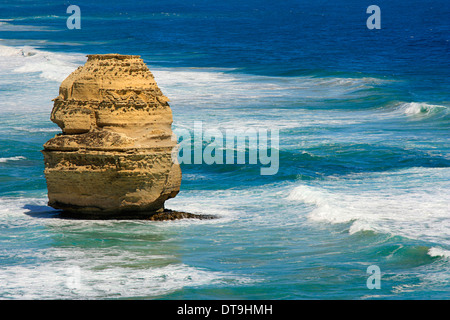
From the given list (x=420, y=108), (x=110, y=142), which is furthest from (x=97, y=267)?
(x=420, y=108)

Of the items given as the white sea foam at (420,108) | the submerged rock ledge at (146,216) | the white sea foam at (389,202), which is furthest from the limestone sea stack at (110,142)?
the white sea foam at (420,108)

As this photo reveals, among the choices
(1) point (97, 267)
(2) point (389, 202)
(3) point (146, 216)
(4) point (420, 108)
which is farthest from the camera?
(4) point (420, 108)

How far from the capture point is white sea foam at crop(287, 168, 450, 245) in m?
15.4

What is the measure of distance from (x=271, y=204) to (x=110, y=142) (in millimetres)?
4683

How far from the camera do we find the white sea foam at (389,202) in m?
15.4

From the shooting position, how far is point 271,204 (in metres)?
17.9

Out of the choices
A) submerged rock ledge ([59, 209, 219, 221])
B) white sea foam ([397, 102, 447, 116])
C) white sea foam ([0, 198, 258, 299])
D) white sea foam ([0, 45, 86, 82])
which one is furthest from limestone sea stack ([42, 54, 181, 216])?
white sea foam ([0, 45, 86, 82])

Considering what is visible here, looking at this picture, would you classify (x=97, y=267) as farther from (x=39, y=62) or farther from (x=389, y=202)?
(x=39, y=62)

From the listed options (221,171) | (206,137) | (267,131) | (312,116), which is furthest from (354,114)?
(221,171)

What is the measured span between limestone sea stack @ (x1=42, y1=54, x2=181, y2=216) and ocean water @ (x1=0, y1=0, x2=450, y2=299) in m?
0.62

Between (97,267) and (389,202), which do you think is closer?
(97,267)

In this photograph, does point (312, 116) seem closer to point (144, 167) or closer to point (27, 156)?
point (27, 156)

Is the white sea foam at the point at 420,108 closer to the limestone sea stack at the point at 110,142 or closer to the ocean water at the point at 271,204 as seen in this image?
the ocean water at the point at 271,204

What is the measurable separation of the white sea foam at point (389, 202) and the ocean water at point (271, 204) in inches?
1.8
